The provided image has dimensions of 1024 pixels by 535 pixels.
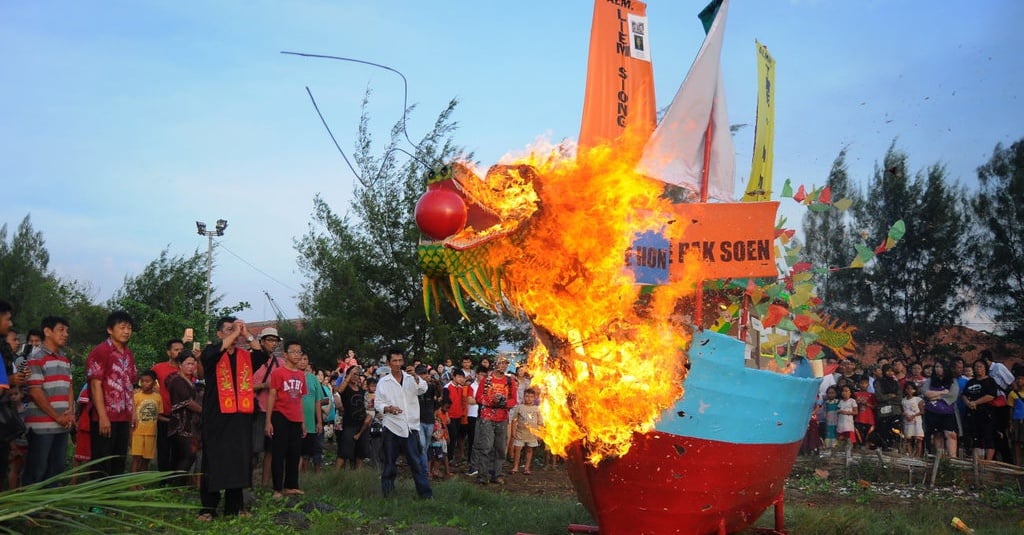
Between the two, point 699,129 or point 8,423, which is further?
point 699,129

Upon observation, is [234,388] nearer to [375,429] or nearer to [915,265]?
[375,429]

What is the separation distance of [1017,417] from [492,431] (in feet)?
26.2

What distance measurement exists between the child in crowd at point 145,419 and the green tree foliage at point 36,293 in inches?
855

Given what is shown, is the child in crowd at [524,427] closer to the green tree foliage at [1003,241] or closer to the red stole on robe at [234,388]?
the red stole on robe at [234,388]

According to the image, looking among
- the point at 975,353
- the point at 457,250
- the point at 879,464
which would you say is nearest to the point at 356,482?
the point at 457,250

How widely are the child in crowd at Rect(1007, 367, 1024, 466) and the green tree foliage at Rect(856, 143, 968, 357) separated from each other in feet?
40.9

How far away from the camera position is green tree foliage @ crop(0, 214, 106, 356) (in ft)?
98.0

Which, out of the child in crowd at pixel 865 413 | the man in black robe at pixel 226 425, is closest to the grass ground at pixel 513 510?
the man in black robe at pixel 226 425

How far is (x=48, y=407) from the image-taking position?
7504mm

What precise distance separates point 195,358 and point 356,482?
2.45 meters

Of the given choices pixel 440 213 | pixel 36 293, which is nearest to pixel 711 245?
pixel 440 213

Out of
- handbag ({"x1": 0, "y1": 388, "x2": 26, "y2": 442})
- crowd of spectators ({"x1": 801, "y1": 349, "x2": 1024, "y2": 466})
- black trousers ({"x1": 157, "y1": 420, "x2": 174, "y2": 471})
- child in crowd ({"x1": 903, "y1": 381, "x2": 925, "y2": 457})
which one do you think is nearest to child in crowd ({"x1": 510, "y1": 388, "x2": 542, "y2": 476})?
crowd of spectators ({"x1": 801, "y1": 349, "x2": 1024, "y2": 466})

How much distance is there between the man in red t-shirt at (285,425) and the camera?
9273 millimetres

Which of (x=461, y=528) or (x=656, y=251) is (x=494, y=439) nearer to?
(x=461, y=528)
